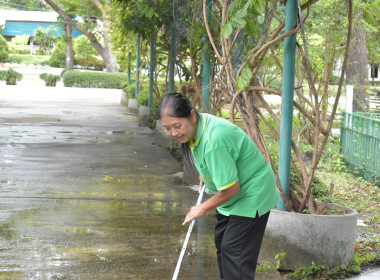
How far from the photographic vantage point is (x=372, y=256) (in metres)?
5.18

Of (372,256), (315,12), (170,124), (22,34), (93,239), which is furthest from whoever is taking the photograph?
(22,34)

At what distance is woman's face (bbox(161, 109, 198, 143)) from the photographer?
3207mm

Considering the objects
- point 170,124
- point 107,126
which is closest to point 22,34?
point 107,126

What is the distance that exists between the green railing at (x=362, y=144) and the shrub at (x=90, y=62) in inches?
1756

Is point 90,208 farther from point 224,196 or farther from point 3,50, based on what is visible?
point 3,50

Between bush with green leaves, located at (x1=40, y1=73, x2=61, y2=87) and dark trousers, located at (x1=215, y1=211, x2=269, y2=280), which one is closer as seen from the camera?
dark trousers, located at (x1=215, y1=211, x2=269, y2=280)

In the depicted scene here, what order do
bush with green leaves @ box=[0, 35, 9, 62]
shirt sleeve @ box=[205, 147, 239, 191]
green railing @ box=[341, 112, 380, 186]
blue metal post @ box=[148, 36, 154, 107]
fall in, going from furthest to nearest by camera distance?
bush with green leaves @ box=[0, 35, 9, 62]
blue metal post @ box=[148, 36, 154, 107]
green railing @ box=[341, 112, 380, 186]
shirt sleeve @ box=[205, 147, 239, 191]

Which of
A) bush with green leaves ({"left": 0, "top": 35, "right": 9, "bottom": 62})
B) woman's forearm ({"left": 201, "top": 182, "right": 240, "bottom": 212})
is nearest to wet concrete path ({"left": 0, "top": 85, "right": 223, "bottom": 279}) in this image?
woman's forearm ({"left": 201, "top": 182, "right": 240, "bottom": 212})

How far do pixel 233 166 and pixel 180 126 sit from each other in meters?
0.35

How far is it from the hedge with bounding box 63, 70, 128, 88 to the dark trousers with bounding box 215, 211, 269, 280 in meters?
35.6

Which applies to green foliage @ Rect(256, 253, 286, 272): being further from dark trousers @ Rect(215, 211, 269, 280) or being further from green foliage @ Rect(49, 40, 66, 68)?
green foliage @ Rect(49, 40, 66, 68)

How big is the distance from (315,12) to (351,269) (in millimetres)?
4210

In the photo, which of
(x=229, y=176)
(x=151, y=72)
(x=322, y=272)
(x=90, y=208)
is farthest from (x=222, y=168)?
(x=151, y=72)

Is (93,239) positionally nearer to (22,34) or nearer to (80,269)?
(80,269)
